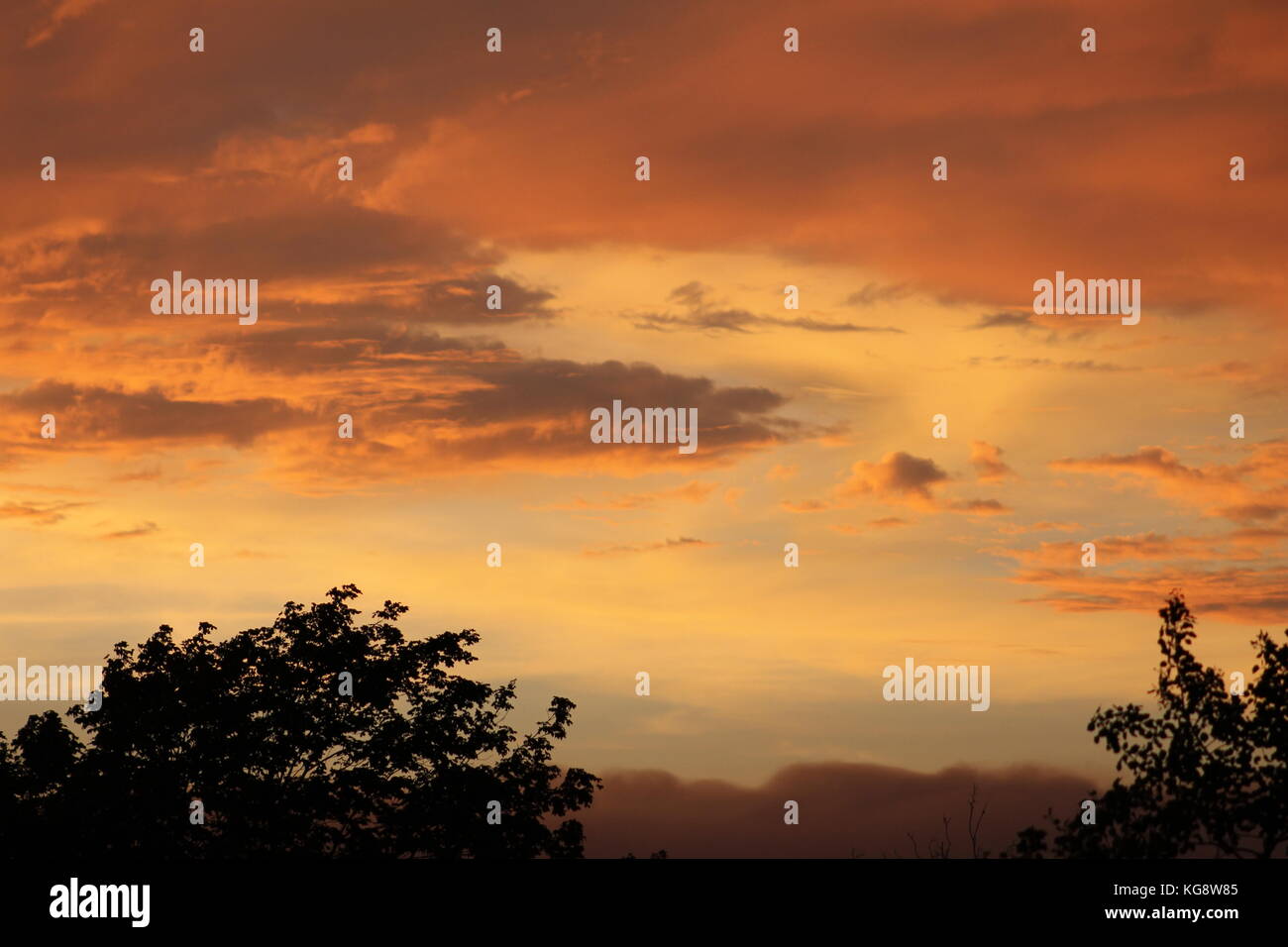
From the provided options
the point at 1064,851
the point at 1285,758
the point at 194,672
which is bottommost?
the point at 1064,851

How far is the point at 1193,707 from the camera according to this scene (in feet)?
99.5

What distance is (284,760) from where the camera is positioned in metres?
33.4

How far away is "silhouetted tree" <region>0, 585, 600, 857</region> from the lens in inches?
1270

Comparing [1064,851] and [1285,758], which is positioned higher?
[1285,758]

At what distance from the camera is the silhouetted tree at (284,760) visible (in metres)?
32.2
